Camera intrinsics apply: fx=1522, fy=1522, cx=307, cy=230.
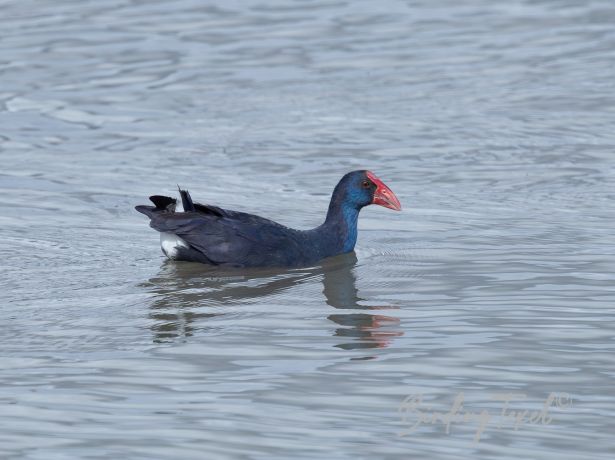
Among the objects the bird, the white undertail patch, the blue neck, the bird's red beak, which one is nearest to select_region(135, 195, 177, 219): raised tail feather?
the bird

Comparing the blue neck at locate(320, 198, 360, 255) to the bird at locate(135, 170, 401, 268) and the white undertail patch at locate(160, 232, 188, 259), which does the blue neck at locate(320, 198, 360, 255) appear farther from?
the white undertail patch at locate(160, 232, 188, 259)

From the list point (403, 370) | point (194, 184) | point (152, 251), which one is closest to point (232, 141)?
point (194, 184)

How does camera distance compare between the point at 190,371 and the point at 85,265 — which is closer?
the point at 190,371

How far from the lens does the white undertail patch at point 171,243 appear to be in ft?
35.6

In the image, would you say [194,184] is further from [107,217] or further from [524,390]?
[524,390]

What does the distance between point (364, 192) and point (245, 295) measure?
6.62ft

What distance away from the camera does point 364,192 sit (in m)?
11.8

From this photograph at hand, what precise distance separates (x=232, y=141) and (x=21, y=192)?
8.68 feet

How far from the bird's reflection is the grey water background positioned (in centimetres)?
3

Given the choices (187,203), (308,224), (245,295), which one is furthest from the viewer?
(308,224)

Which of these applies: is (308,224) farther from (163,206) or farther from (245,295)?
(245,295)

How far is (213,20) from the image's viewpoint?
20.9 meters

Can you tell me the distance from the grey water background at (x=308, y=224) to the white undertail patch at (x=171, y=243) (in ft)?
0.54

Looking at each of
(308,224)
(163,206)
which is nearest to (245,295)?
(163,206)
